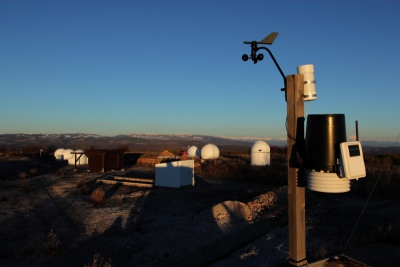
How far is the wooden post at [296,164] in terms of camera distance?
3861mm

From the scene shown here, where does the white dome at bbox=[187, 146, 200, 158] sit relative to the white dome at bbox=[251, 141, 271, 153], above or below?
below

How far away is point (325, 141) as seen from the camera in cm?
360

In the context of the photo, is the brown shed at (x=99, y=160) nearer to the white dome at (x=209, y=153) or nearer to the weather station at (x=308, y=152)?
the white dome at (x=209, y=153)

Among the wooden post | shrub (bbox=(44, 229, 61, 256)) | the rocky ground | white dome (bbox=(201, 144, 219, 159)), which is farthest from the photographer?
white dome (bbox=(201, 144, 219, 159))

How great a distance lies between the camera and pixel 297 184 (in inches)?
152

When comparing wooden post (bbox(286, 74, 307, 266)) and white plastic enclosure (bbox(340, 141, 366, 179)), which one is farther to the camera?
wooden post (bbox(286, 74, 307, 266))

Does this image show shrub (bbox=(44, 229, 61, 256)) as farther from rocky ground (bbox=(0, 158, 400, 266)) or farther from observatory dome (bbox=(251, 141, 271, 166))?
observatory dome (bbox=(251, 141, 271, 166))

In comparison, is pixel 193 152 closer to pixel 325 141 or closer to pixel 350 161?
pixel 325 141

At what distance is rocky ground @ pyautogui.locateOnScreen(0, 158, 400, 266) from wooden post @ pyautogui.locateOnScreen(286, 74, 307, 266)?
76.0 inches

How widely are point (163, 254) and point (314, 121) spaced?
203 inches

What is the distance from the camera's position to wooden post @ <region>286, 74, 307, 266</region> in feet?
12.7

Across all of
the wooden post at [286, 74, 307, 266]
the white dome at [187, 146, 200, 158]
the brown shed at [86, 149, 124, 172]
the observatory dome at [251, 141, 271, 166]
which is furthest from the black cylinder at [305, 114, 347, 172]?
the white dome at [187, 146, 200, 158]

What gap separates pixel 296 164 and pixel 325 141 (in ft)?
1.55

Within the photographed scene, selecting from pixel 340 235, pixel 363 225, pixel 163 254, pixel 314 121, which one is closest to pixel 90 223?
pixel 163 254
